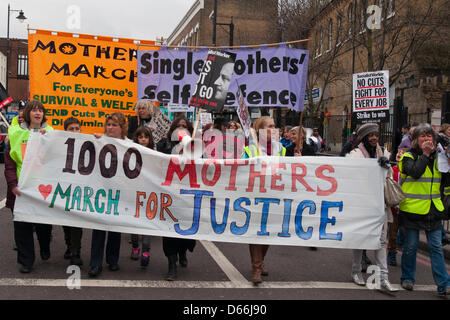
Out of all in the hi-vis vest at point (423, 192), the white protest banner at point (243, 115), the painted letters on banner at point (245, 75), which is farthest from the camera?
the painted letters on banner at point (245, 75)

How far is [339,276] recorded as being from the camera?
5.92m

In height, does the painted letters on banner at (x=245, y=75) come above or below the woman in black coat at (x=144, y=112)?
above

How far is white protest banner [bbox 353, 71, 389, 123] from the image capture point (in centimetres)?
1144

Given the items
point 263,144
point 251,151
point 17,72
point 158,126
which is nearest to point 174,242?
point 251,151

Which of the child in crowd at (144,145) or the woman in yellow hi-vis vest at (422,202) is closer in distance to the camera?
the woman in yellow hi-vis vest at (422,202)

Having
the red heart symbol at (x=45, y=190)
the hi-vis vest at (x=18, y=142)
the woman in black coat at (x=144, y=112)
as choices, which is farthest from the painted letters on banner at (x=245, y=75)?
the red heart symbol at (x=45, y=190)

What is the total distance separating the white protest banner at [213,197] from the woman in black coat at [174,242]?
0.15 metres

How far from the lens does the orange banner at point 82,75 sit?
317 inches

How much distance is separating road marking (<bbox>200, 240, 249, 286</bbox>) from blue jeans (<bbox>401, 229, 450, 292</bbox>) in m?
1.77

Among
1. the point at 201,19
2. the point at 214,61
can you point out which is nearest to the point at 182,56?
the point at 214,61

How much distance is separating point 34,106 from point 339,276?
4.04 metres

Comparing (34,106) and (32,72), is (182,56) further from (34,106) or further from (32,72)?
(34,106)

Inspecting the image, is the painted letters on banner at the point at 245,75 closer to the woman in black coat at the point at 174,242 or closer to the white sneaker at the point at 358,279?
the woman in black coat at the point at 174,242

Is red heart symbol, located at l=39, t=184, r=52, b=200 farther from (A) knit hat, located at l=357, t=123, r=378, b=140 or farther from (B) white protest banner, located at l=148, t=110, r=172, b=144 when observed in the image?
(A) knit hat, located at l=357, t=123, r=378, b=140
